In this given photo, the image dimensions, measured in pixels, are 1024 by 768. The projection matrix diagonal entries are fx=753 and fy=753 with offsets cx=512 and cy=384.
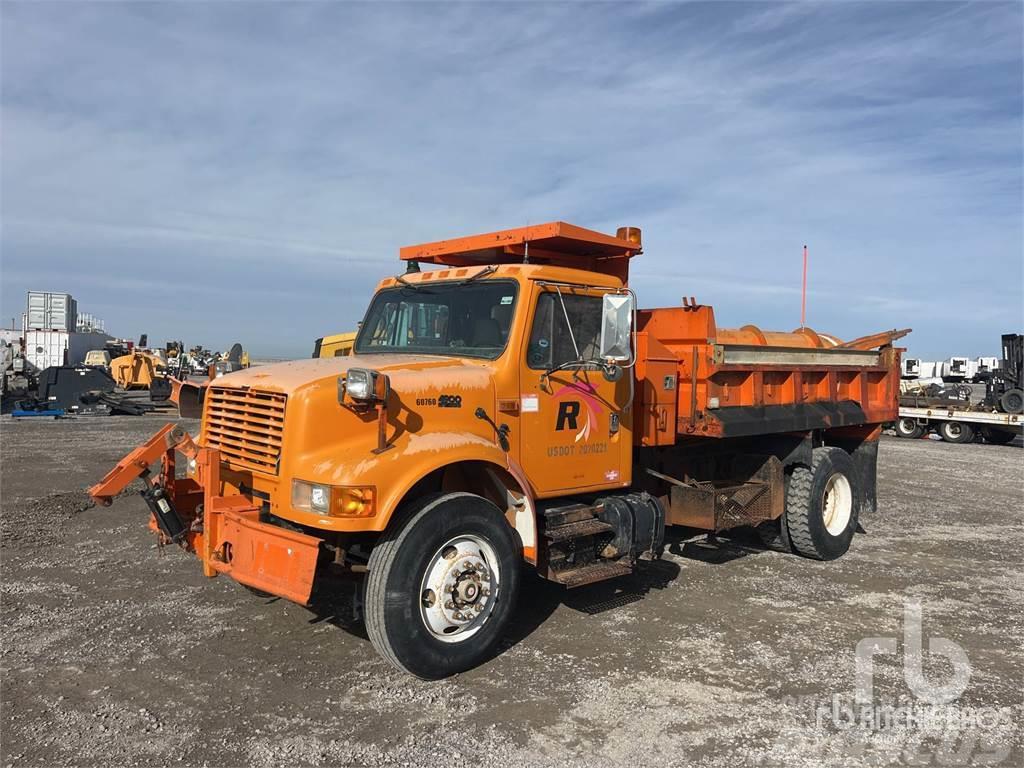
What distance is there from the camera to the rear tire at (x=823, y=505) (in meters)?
7.34

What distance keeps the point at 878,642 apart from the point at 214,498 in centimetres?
450

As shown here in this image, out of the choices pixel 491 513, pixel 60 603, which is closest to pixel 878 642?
pixel 491 513

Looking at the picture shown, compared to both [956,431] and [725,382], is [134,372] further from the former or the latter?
[956,431]

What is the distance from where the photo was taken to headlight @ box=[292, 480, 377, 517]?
13.4 ft

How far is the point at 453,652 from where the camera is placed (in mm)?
4473

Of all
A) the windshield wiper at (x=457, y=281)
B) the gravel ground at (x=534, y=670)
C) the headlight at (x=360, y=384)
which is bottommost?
the gravel ground at (x=534, y=670)

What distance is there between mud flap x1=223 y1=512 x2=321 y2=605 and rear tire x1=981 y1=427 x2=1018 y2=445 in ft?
74.4

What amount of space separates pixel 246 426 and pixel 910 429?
2243cm

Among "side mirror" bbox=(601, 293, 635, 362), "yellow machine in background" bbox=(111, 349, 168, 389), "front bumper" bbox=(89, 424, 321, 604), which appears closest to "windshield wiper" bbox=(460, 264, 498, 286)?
"side mirror" bbox=(601, 293, 635, 362)

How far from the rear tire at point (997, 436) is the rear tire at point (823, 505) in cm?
1656

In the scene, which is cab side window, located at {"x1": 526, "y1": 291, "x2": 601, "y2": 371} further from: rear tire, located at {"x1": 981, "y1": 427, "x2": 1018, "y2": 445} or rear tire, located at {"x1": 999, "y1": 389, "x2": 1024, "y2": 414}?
rear tire, located at {"x1": 981, "y1": 427, "x2": 1018, "y2": 445}

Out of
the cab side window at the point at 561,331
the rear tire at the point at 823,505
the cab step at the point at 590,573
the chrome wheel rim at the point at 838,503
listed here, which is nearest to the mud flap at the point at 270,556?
the cab step at the point at 590,573

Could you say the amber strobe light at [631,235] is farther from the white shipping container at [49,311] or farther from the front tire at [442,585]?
the white shipping container at [49,311]

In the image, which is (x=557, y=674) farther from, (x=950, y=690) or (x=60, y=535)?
(x=60, y=535)
